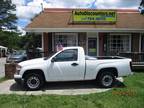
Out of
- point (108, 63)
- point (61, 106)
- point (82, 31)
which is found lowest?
point (61, 106)

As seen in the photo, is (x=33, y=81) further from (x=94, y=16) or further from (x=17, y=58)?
(x=17, y=58)

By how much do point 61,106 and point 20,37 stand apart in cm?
9531

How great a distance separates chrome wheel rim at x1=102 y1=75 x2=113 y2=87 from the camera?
1407 cm

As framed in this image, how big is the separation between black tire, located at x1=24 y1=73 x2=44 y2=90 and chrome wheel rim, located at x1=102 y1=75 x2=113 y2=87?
279 cm

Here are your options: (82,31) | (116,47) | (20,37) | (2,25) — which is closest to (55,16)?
(82,31)

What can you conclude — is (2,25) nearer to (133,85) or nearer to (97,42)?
(97,42)

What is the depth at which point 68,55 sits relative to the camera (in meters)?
13.9

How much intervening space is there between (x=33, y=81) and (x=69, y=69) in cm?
165

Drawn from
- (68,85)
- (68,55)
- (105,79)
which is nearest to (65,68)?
(68,55)

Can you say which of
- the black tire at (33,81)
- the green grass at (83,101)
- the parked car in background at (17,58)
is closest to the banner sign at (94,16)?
the parked car in background at (17,58)

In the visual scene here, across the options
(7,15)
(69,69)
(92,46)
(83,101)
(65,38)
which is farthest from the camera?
(7,15)

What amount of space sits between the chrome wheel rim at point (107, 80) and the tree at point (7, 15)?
80.0 meters

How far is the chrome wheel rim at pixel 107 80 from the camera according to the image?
1407 centimetres

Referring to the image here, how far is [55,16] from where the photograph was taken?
2542 centimetres
